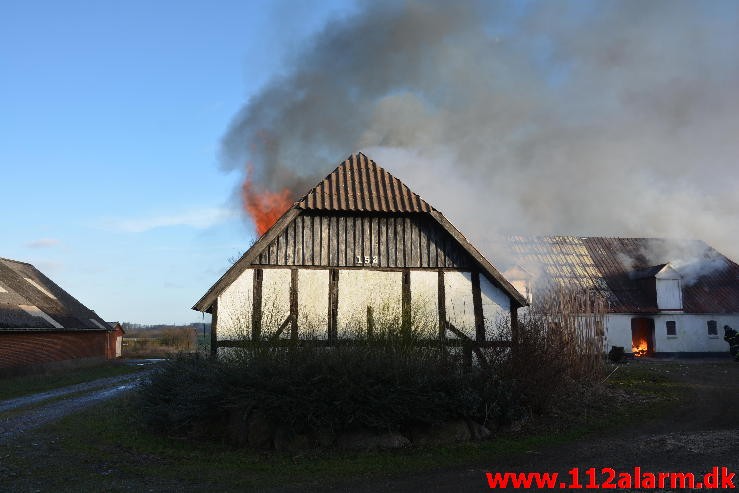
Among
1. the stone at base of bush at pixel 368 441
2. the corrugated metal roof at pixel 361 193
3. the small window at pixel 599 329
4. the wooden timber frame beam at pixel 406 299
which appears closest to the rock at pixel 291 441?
the stone at base of bush at pixel 368 441

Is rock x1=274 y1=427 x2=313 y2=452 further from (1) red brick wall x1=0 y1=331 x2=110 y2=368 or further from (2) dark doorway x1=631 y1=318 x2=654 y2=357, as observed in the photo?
(2) dark doorway x1=631 y1=318 x2=654 y2=357

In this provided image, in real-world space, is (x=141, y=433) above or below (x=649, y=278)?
below

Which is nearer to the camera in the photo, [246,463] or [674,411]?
[246,463]

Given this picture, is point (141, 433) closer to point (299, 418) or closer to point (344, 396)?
point (299, 418)

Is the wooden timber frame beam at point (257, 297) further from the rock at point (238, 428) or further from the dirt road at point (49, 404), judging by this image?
the dirt road at point (49, 404)

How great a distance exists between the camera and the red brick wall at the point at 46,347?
24875 mm

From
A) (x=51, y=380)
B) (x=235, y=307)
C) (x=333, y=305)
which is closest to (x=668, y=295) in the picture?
(x=333, y=305)

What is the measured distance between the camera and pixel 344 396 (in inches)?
411

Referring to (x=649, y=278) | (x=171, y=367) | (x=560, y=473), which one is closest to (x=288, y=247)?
(x=171, y=367)

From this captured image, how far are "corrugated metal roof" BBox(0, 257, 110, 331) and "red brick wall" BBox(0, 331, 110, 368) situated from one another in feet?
1.62

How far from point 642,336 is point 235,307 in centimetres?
2495

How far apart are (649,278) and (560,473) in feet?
82.9

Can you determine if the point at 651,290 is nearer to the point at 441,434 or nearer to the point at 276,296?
the point at 276,296

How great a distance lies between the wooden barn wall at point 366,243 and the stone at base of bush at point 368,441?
536cm
